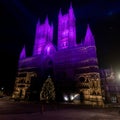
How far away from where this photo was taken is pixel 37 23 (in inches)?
2020

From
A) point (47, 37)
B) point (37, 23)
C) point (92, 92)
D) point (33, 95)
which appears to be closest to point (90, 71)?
point (92, 92)

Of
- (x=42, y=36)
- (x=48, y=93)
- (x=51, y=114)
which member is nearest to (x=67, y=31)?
(x=42, y=36)

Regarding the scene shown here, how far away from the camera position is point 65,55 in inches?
1374

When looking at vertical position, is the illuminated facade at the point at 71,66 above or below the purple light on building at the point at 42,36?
below

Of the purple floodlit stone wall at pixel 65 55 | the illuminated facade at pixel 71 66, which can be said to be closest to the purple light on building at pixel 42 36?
the purple floodlit stone wall at pixel 65 55

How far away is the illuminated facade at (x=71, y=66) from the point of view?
96.5ft

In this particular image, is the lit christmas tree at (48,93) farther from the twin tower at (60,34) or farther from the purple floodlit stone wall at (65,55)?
the twin tower at (60,34)

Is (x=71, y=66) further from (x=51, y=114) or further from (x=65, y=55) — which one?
(x=51, y=114)

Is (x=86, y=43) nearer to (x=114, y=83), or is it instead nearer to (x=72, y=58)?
(x=72, y=58)

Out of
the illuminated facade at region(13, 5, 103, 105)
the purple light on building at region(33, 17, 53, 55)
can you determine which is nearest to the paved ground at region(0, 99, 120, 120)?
the illuminated facade at region(13, 5, 103, 105)

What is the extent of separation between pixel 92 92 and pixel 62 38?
2198cm

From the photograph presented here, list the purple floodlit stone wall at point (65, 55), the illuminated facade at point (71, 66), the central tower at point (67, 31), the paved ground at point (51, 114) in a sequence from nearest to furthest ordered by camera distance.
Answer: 1. the paved ground at point (51, 114)
2. the illuminated facade at point (71, 66)
3. the purple floodlit stone wall at point (65, 55)
4. the central tower at point (67, 31)

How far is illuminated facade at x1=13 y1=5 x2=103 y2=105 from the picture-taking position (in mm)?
29422

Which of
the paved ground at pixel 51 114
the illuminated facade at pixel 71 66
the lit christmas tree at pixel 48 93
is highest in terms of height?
the illuminated facade at pixel 71 66
